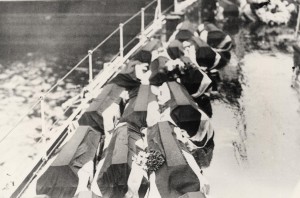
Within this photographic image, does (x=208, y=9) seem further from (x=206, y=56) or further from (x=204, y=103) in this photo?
(x=204, y=103)

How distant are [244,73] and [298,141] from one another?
9.88 ft

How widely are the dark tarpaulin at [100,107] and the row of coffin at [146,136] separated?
14 mm

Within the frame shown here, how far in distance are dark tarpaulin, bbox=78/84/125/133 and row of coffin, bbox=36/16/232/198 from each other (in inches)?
0.5

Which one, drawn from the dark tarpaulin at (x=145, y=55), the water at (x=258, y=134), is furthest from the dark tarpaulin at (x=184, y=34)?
the water at (x=258, y=134)

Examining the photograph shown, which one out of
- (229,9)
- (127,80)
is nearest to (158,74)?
(127,80)

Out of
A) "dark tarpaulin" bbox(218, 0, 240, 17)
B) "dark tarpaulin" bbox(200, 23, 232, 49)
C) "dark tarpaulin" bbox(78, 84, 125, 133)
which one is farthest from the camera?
"dark tarpaulin" bbox(218, 0, 240, 17)

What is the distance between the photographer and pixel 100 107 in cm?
583

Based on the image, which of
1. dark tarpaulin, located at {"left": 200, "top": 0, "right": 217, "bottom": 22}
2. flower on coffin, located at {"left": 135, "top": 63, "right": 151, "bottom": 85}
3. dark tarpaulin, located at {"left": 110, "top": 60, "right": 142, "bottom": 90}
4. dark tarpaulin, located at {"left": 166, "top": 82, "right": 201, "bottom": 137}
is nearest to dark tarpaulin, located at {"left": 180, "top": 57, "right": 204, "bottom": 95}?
flower on coffin, located at {"left": 135, "top": 63, "right": 151, "bottom": 85}

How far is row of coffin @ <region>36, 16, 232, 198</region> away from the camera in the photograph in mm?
4133

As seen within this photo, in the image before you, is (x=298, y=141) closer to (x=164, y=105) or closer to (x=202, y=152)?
(x=202, y=152)

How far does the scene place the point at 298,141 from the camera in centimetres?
566

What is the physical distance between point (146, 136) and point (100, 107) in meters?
1.10

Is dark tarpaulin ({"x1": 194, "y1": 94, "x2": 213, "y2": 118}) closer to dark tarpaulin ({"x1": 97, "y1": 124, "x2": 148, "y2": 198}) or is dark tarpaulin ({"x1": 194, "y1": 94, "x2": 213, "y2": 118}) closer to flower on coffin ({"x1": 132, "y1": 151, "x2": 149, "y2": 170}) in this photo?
flower on coffin ({"x1": 132, "y1": 151, "x2": 149, "y2": 170})

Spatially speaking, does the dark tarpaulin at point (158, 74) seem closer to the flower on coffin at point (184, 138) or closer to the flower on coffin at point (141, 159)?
the flower on coffin at point (184, 138)
